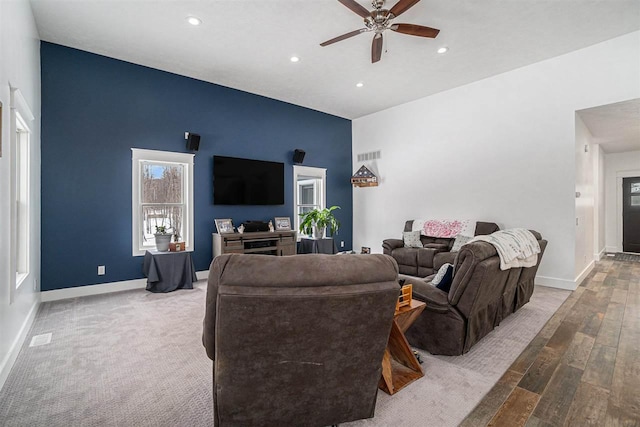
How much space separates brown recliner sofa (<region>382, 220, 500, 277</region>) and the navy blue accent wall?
2.86m

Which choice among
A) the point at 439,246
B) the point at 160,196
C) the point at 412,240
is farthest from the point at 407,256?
the point at 160,196

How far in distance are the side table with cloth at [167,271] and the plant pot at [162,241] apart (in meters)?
Answer: 0.11

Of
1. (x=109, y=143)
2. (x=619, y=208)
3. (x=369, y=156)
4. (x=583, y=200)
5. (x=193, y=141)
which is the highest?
(x=369, y=156)

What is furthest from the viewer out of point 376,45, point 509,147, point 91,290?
point 509,147

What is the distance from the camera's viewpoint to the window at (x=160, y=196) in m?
4.70

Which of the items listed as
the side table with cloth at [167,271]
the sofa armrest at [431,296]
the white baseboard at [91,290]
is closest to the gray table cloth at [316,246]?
the side table with cloth at [167,271]

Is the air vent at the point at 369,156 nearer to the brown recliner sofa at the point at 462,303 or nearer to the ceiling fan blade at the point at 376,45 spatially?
the ceiling fan blade at the point at 376,45

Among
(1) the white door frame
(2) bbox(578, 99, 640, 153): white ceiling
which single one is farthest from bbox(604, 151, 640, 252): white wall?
(2) bbox(578, 99, 640, 153): white ceiling

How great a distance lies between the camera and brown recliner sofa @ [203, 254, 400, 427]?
128cm

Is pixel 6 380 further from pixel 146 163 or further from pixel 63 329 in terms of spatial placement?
pixel 146 163

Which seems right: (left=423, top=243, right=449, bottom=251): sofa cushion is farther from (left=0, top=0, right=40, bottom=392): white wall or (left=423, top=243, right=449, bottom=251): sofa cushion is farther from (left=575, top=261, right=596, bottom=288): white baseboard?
(left=0, top=0, right=40, bottom=392): white wall

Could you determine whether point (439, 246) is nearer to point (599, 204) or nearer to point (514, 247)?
point (514, 247)

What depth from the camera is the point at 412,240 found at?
18.5ft

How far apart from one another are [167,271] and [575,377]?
185 inches
